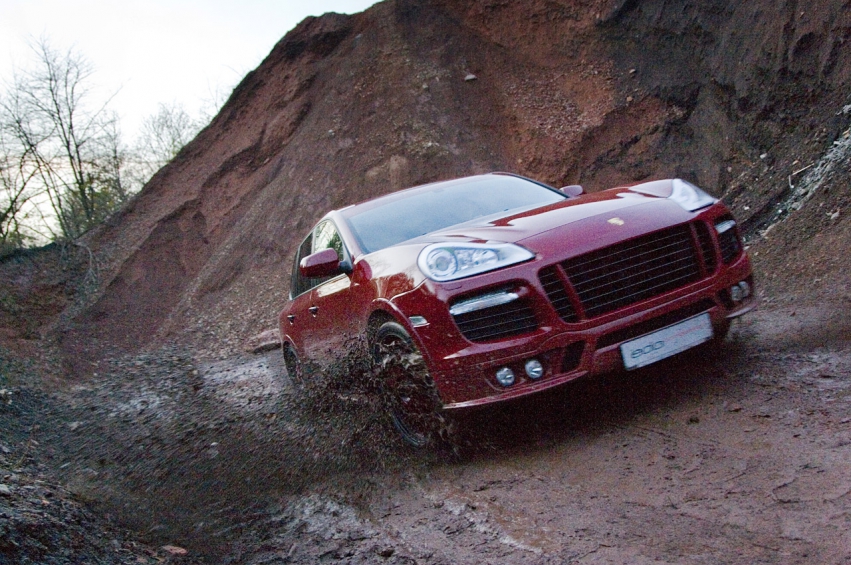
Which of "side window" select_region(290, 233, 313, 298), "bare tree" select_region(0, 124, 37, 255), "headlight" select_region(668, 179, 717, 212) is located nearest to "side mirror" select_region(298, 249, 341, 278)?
"side window" select_region(290, 233, 313, 298)

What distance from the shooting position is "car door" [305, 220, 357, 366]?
5055 millimetres

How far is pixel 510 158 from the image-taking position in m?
15.9

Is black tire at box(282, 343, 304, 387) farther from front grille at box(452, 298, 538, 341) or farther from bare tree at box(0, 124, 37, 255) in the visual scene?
bare tree at box(0, 124, 37, 255)

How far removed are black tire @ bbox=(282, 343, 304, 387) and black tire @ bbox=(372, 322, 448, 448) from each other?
6.08ft

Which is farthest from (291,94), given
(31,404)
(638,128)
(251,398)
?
(251,398)

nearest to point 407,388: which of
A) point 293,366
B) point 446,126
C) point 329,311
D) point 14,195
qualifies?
point 329,311

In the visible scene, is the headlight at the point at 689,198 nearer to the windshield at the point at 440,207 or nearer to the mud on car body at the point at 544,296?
the mud on car body at the point at 544,296

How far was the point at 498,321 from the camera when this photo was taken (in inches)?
154

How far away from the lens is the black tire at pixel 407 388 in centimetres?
420

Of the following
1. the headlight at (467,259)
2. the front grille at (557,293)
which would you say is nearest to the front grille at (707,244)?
the front grille at (557,293)

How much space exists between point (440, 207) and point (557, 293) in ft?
5.76

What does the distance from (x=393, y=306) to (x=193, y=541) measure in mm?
1585

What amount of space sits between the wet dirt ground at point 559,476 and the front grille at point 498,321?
41 cm

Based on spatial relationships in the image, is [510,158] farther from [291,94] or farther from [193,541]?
[193,541]
